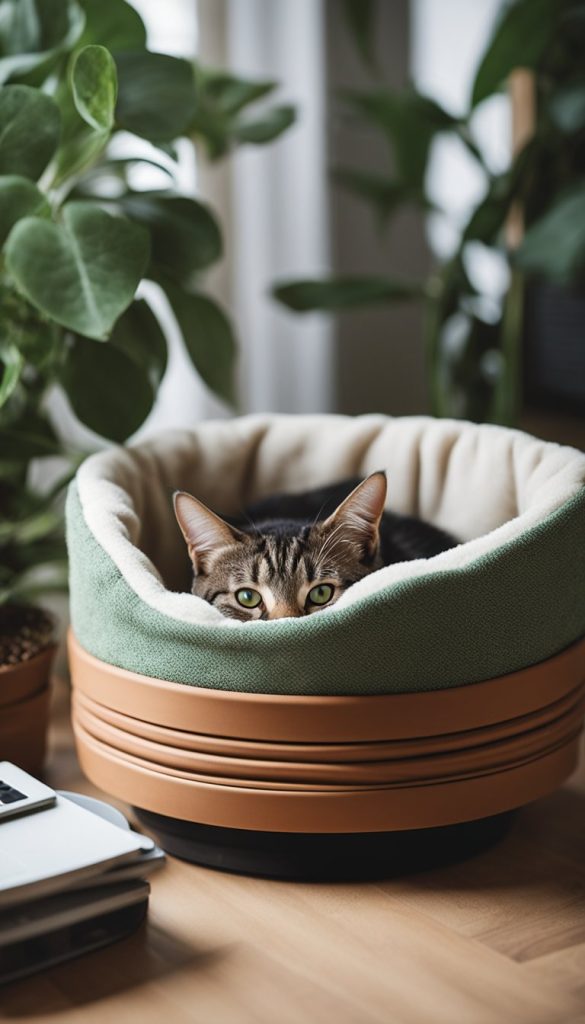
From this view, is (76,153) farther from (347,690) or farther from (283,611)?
(347,690)

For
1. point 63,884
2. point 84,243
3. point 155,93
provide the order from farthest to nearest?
1. point 155,93
2. point 84,243
3. point 63,884

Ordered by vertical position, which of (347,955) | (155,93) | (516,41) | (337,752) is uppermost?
(516,41)

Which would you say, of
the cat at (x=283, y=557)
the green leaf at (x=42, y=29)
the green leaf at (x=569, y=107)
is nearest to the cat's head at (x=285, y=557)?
the cat at (x=283, y=557)

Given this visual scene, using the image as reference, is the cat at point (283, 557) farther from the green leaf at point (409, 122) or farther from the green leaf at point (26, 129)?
the green leaf at point (409, 122)

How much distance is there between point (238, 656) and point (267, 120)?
3.27ft

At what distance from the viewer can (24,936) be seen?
3.34ft

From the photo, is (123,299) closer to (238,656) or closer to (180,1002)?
(238,656)

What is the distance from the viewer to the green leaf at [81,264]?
1.23 metres

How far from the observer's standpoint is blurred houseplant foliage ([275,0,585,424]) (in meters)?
1.96

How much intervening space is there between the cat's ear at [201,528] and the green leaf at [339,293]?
810 millimetres

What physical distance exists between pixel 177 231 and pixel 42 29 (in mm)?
297

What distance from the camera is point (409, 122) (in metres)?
2.15

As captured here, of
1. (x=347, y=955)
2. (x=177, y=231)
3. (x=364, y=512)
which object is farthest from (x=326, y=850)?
(x=177, y=231)

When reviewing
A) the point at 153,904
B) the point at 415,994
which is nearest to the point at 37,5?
the point at 153,904
